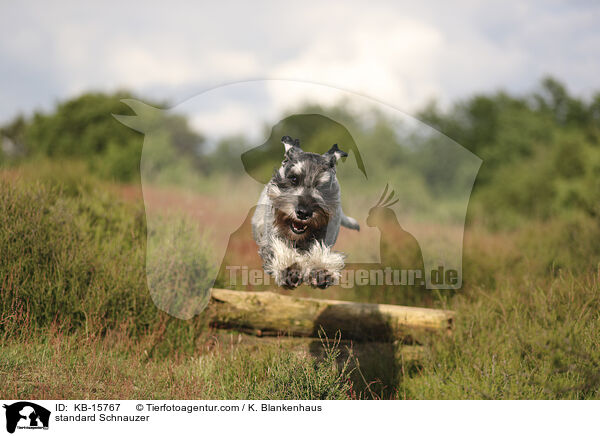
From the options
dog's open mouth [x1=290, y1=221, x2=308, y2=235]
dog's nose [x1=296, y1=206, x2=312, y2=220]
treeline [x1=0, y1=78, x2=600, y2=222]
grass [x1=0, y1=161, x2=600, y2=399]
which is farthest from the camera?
treeline [x1=0, y1=78, x2=600, y2=222]

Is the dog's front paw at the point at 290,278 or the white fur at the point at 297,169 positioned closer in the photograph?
the dog's front paw at the point at 290,278

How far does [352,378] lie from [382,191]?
3.27m

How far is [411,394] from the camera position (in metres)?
6.47

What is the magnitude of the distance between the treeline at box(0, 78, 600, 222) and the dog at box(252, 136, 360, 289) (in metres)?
2.30

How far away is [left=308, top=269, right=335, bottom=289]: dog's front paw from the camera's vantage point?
3.88 metres

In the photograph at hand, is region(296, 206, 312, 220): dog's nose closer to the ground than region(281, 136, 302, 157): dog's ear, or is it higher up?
closer to the ground

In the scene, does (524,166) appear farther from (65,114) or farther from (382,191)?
(65,114)

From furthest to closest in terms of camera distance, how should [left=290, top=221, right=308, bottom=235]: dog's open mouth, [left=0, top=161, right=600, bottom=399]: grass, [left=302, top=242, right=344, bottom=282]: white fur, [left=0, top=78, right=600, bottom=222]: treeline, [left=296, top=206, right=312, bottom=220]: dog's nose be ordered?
1. [left=0, top=78, right=600, bottom=222]: treeline
2. [left=0, top=161, right=600, bottom=399]: grass
3. [left=290, top=221, right=308, bottom=235]: dog's open mouth
4. [left=296, top=206, right=312, bottom=220]: dog's nose
5. [left=302, top=242, right=344, bottom=282]: white fur

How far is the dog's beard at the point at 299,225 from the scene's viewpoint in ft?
14.2
